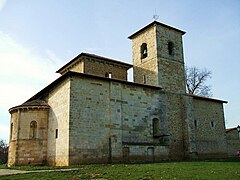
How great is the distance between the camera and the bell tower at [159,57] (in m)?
25.9

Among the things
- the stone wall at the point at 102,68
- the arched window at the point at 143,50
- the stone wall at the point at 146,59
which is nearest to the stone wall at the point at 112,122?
the stone wall at the point at 146,59

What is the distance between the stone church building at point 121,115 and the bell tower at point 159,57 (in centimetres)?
10

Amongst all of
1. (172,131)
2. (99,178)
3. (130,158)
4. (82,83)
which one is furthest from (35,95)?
(99,178)

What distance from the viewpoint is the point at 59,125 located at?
2070cm

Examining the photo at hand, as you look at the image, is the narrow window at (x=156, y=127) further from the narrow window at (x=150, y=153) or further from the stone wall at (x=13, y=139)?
the stone wall at (x=13, y=139)

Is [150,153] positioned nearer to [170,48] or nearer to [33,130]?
[33,130]

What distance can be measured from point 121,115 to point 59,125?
489cm

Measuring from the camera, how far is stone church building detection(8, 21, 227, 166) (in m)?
20.0

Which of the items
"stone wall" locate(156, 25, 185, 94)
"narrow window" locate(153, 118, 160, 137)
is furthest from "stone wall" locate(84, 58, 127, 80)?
"narrow window" locate(153, 118, 160, 137)

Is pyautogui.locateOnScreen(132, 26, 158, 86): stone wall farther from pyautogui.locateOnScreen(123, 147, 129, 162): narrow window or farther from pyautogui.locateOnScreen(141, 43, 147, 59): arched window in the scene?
pyautogui.locateOnScreen(123, 147, 129, 162): narrow window

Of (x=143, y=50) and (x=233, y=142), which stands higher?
(x=143, y=50)

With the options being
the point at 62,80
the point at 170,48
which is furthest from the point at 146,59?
the point at 62,80

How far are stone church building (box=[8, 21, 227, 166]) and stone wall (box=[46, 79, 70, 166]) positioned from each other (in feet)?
0.23

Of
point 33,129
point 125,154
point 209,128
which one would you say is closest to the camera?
point 125,154
